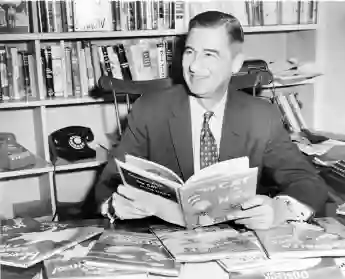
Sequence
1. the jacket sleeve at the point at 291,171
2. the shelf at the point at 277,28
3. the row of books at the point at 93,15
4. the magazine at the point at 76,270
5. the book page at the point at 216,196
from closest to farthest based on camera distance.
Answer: the magazine at the point at 76,270, the book page at the point at 216,196, the jacket sleeve at the point at 291,171, the row of books at the point at 93,15, the shelf at the point at 277,28

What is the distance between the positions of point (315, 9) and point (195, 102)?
1364 mm

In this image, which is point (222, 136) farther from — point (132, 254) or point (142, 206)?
point (132, 254)

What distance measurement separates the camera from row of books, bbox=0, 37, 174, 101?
7.82 feet

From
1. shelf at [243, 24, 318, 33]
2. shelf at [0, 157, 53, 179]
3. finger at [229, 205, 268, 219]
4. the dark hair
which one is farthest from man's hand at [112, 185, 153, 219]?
shelf at [243, 24, 318, 33]

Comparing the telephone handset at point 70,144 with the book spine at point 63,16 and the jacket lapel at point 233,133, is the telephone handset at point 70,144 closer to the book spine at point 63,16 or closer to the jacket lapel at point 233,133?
the book spine at point 63,16

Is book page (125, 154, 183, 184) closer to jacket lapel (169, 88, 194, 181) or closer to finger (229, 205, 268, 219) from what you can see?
finger (229, 205, 268, 219)

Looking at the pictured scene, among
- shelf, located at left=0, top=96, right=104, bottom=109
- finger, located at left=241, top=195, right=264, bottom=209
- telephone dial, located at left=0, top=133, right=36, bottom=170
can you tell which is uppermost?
shelf, located at left=0, top=96, right=104, bottom=109

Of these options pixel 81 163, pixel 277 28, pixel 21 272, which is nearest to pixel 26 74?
pixel 81 163

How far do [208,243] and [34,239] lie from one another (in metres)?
0.40

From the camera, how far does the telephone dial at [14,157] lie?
2334 millimetres

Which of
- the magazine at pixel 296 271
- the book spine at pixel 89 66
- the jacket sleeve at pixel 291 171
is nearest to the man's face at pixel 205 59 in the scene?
the jacket sleeve at pixel 291 171

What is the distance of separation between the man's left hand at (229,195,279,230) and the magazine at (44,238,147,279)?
337mm

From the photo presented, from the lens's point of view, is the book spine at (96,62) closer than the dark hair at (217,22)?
No

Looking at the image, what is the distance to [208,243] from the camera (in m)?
1.15
